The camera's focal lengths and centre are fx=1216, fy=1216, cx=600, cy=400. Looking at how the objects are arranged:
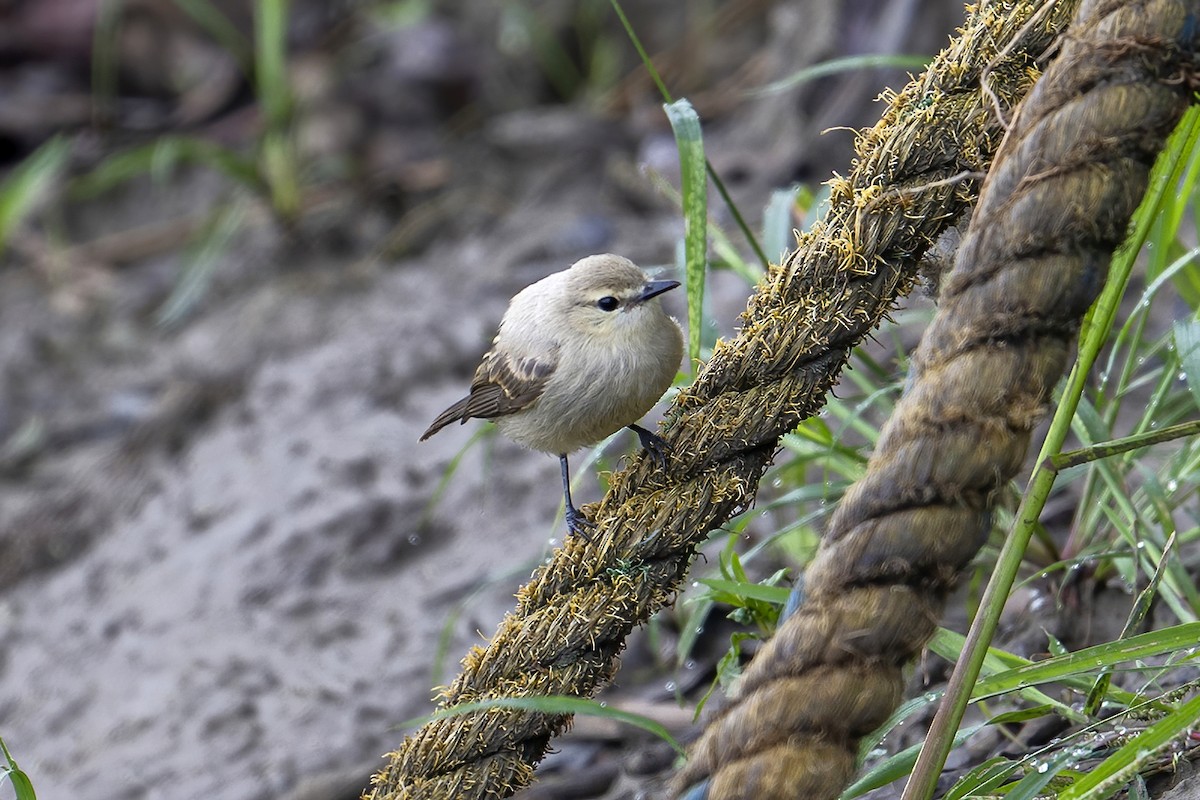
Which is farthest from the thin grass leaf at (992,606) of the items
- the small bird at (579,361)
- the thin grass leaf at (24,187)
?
the thin grass leaf at (24,187)

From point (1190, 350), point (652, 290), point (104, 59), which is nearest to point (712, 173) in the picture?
point (652, 290)

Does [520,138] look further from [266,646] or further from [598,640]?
[598,640]

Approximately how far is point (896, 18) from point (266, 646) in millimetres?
3609

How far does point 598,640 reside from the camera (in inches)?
80.4

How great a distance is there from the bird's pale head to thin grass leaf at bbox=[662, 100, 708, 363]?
0.22 meters

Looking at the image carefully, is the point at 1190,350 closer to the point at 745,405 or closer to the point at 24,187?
the point at 745,405

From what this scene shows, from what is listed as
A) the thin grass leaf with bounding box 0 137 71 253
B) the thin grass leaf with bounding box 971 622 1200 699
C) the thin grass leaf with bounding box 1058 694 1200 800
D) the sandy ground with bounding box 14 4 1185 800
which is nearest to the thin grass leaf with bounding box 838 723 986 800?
the thin grass leaf with bounding box 971 622 1200 699

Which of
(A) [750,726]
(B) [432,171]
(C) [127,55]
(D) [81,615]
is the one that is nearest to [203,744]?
(D) [81,615]

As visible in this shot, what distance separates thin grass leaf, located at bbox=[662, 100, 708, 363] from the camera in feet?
7.84

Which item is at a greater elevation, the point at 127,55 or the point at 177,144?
the point at 127,55

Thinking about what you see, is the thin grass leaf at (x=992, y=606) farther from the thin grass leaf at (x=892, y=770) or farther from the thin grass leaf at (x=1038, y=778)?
the thin grass leaf at (x=892, y=770)

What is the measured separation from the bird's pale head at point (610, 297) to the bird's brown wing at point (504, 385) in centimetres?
12

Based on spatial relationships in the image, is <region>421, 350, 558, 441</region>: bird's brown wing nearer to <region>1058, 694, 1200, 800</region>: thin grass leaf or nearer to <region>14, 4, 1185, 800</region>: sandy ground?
<region>14, 4, 1185, 800</region>: sandy ground

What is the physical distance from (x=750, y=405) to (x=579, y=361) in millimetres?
679
